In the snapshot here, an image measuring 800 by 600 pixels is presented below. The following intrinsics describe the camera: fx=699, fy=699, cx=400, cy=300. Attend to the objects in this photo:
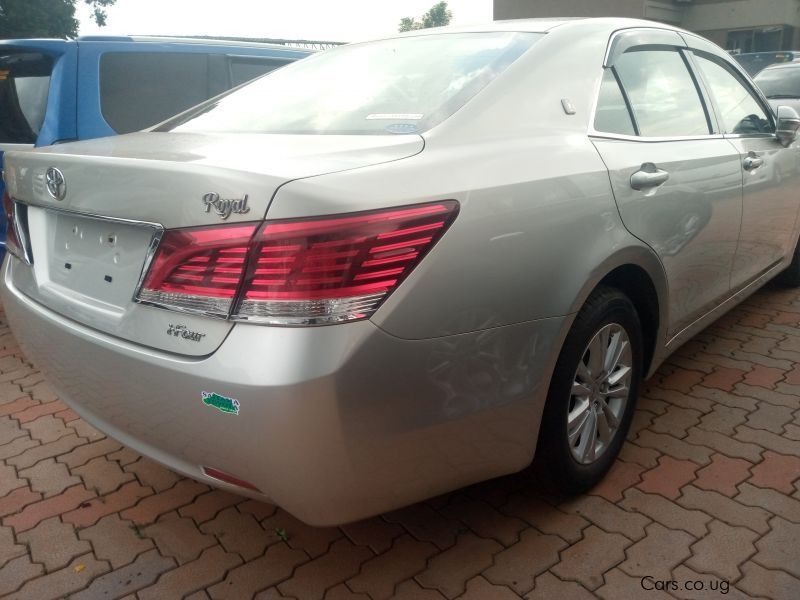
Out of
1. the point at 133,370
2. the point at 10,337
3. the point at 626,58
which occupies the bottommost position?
the point at 10,337

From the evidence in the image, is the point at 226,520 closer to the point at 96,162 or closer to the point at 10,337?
the point at 96,162

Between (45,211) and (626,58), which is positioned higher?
(626,58)

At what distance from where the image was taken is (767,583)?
1.94 meters

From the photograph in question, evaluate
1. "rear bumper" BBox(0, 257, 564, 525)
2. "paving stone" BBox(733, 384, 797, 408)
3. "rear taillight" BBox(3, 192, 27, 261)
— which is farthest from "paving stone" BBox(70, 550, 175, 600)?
"paving stone" BBox(733, 384, 797, 408)

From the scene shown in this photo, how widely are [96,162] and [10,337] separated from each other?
293 centimetres

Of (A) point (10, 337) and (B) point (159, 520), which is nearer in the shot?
(B) point (159, 520)

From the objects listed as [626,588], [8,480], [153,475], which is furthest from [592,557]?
[8,480]

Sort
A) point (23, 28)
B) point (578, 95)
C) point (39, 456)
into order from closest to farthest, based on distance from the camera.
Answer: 1. point (578, 95)
2. point (39, 456)
3. point (23, 28)

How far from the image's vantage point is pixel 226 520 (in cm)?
234

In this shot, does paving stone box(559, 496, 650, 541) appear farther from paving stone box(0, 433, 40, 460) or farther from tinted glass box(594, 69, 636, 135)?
paving stone box(0, 433, 40, 460)

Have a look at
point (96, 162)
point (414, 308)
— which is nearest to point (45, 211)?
point (96, 162)

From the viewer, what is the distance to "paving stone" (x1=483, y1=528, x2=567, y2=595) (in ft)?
6.55

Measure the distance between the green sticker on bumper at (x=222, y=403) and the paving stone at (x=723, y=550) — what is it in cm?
139

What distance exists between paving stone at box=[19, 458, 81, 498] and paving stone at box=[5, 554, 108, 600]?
1.61 feet
